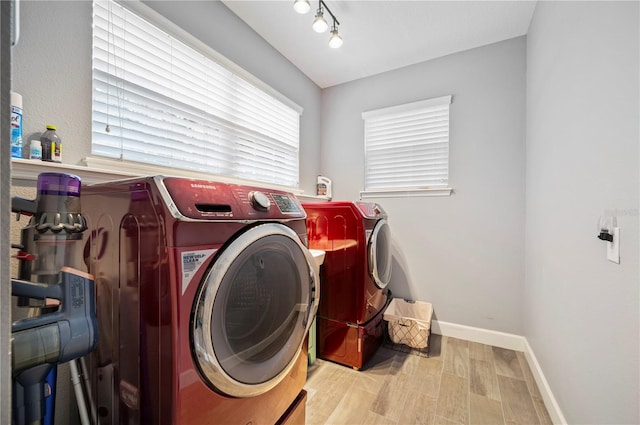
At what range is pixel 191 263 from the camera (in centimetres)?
70

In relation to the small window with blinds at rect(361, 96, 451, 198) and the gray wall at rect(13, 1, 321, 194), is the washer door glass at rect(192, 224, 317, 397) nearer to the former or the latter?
the gray wall at rect(13, 1, 321, 194)

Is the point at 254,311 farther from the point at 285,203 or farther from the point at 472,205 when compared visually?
the point at 472,205

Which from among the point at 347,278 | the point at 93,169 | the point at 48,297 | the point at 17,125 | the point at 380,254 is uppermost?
the point at 17,125

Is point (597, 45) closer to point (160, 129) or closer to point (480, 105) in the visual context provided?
point (480, 105)

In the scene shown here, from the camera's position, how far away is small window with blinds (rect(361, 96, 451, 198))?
241 cm

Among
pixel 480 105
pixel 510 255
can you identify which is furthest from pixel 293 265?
pixel 480 105

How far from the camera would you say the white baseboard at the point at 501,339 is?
4.95 ft

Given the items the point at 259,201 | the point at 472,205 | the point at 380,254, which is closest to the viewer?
the point at 259,201

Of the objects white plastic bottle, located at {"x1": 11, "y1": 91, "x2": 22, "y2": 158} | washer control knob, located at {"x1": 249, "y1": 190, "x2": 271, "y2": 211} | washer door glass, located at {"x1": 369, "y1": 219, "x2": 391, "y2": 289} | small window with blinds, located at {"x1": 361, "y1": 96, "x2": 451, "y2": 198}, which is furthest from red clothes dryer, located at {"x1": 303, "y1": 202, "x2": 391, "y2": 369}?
white plastic bottle, located at {"x1": 11, "y1": 91, "x2": 22, "y2": 158}

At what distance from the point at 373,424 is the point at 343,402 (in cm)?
21

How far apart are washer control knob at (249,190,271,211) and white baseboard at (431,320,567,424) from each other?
70.6 inches

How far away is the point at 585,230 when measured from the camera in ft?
3.56

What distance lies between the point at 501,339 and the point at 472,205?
111 centimetres

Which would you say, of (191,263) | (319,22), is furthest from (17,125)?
(319,22)
